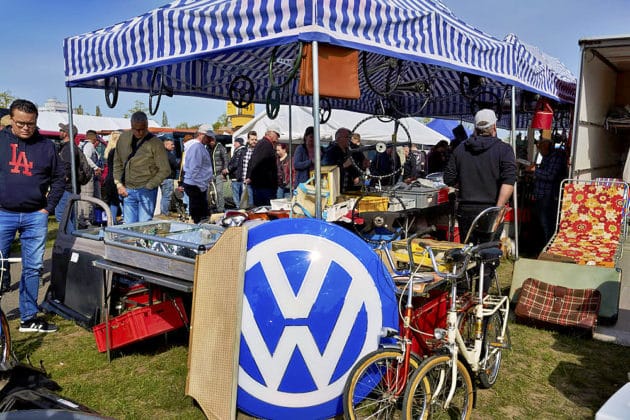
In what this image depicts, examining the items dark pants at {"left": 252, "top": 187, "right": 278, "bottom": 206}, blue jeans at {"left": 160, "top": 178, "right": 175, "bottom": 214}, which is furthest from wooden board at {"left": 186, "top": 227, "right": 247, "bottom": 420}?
blue jeans at {"left": 160, "top": 178, "right": 175, "bottom": 214}

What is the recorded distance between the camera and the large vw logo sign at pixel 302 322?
2.79m

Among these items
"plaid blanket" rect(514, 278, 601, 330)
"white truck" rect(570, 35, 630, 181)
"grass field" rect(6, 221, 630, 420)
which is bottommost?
"grass field" rect(6, 221, 630, 420)

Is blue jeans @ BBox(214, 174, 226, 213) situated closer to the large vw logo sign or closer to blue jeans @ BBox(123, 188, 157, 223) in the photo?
blue jeans @ BBox(123, 188, 157, 223)

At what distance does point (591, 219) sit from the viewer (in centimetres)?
615

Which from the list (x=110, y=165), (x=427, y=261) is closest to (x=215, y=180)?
(x=110, y=165)

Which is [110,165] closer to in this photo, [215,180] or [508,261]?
[215,180]

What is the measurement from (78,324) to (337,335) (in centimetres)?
287

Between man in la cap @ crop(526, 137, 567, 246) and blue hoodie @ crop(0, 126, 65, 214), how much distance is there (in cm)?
637

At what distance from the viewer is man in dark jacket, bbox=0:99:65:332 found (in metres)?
4.11

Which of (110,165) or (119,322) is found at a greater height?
(110,165)

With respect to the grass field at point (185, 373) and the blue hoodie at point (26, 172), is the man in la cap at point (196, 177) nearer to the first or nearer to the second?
the blue hoodie at point (26, 172)

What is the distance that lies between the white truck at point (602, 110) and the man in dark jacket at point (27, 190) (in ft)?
19.8

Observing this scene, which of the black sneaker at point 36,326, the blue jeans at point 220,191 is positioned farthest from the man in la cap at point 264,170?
the blue jeans at point 220,191

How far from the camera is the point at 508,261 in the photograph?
7.11 meters
